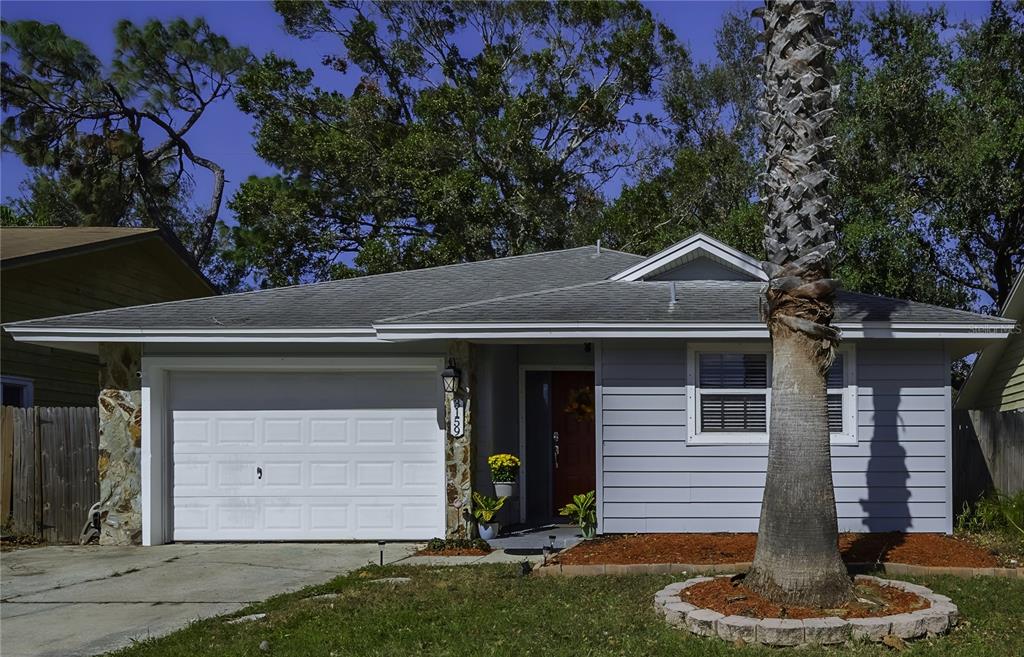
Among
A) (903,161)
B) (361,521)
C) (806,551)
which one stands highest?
(903,161)

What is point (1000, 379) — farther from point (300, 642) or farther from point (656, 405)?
point (300, 642)

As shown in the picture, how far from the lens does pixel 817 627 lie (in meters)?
6.28

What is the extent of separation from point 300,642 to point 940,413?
7619mm

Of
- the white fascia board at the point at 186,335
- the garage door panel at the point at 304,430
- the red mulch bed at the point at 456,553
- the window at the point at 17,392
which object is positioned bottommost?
the red mulch bed at the point at 456,553

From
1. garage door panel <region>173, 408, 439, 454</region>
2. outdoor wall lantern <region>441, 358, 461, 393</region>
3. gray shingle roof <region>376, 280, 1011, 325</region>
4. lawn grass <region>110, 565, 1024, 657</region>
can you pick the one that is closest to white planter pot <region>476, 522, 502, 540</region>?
garage door panel <region>173, 408, 439, 454</region>

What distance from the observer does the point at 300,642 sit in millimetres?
6574

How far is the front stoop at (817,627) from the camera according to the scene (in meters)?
6.27

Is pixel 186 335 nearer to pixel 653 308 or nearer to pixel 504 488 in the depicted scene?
pixel 504 488

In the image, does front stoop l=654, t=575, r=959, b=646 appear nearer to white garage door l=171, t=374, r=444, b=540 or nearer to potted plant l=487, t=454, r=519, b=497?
potted plant l=487, t=454, r=519, b=497

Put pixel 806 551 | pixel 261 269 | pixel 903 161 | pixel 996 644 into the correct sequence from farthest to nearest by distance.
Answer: pixel 261 269 < pixel 903 161 < pixel 806 551 < pixel 996 644

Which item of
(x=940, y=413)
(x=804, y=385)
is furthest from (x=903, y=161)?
(x=804, y=385)

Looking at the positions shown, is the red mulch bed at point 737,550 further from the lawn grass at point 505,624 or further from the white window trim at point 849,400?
the white window trim at point 849,400

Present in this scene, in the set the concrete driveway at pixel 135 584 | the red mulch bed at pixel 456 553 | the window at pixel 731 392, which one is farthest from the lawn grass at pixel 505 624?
the window at pixel 731 392

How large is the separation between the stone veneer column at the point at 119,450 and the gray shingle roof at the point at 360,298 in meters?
0.70
